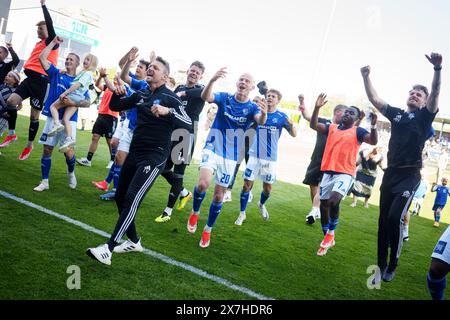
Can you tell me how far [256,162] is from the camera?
7703mm

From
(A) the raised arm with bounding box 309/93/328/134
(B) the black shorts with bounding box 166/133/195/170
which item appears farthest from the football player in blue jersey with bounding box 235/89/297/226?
(B) the black shorts with bounding box 166/133/195/170

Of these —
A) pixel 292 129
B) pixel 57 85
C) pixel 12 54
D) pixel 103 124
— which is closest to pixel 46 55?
pixel 57 85

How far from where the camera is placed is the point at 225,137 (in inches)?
226

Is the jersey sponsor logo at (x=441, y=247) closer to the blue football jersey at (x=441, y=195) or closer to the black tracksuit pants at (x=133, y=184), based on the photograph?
the black tracksuit pants at (x=133, y=184)

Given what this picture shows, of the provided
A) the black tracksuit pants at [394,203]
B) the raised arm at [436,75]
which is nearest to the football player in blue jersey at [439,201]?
the black tracksuit pants at [394,203]

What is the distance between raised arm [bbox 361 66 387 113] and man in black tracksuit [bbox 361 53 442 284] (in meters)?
0.11

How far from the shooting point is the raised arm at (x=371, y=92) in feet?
17.1

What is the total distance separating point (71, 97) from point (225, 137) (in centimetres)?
303

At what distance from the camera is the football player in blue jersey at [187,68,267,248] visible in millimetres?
5594

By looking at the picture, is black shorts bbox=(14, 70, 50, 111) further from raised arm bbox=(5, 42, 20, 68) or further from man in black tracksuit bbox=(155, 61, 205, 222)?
man in black tracksuit bbox=(155, 61, 205, 222)

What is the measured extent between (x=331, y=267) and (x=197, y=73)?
3.87 meters

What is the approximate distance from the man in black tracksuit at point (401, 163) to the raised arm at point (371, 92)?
106mm
